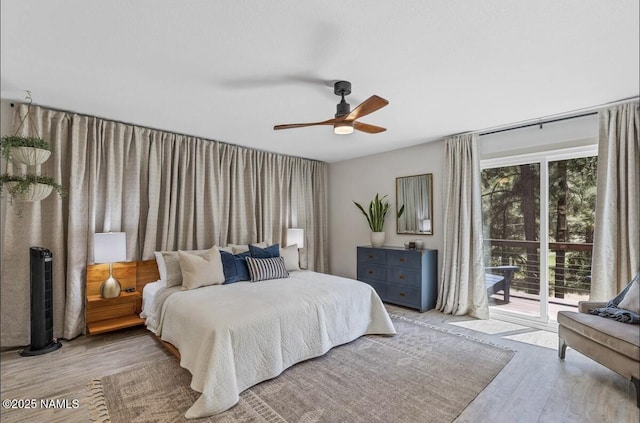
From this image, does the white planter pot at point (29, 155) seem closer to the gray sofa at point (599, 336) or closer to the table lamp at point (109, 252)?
the table lamp at point (109, 252)

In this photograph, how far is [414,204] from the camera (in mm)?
4668

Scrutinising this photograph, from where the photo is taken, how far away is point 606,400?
1.94m

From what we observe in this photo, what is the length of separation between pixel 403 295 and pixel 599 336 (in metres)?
3.20

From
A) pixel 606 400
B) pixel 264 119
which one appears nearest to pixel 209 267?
pixel 264 119

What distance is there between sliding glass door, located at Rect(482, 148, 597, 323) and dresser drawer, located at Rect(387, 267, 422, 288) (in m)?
0.85

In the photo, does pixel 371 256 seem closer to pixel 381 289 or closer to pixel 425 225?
pixel 381 289

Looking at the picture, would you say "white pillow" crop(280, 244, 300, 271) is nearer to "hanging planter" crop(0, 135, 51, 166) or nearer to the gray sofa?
"hanging planter" crop(0, 135, 51, 166)

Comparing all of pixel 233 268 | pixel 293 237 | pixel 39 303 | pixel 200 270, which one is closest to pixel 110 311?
pixel 39 303

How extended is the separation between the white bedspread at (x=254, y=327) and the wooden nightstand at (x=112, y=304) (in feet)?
1.62

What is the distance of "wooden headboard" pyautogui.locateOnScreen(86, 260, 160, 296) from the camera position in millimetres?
3291

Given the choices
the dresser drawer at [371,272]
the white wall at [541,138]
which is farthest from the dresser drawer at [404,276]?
the white wall at [541,138]

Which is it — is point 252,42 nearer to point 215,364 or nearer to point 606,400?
point 215,364

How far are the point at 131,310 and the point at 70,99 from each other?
7.37ft

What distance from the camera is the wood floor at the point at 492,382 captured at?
1.95 meters
